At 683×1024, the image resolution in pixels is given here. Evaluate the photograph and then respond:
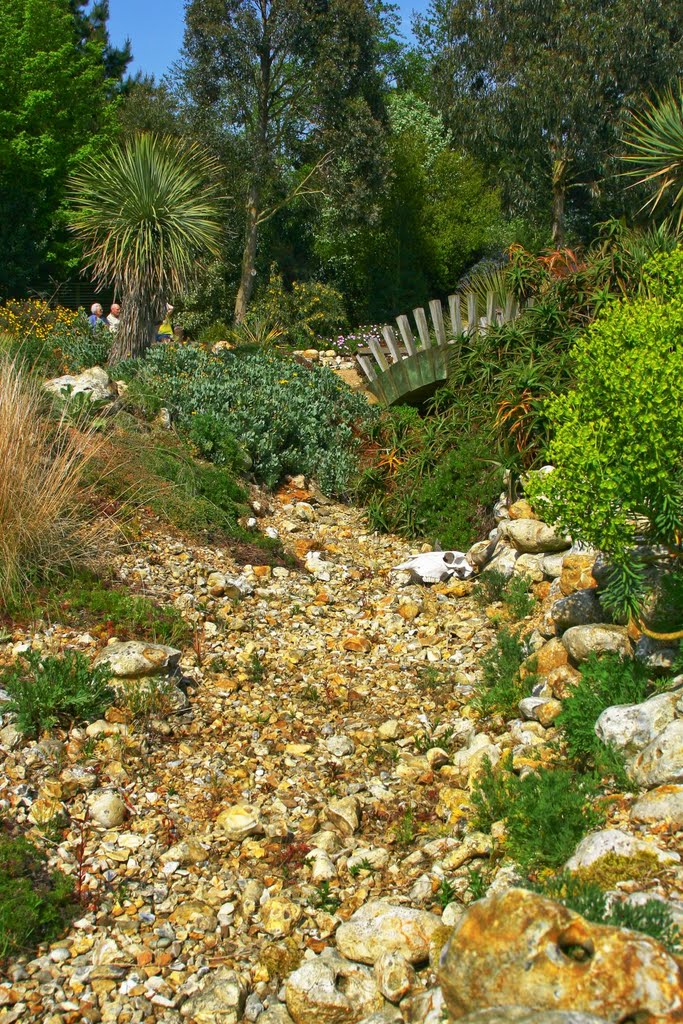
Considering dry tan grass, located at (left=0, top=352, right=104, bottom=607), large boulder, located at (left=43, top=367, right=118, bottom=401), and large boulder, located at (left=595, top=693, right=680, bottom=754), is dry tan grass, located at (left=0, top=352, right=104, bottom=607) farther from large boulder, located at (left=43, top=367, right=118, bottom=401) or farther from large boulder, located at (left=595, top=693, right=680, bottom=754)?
large boulder, located at (left=595, top=693, right=680, bottom=754)

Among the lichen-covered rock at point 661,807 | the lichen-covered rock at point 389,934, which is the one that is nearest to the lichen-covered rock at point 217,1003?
the lichen-covered rock at point 389,934

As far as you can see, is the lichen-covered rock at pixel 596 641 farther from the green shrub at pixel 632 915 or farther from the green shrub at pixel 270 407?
the green shrub at pixel 270 407

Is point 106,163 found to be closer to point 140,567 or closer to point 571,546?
point 140,567

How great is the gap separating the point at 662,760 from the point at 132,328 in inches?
330

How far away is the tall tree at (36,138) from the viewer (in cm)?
2414

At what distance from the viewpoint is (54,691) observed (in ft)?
16.1

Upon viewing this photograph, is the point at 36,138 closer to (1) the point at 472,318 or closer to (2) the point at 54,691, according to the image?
(1) the point at 472,318

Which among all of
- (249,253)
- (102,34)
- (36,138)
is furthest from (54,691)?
Result: (102,34)

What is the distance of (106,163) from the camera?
11.6m

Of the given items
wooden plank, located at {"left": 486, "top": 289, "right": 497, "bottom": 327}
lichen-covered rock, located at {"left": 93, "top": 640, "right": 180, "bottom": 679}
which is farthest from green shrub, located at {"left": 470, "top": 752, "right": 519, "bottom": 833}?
wooden plank, located at {"left": 486, "top": 289, "right": 497, "bottom": 327}

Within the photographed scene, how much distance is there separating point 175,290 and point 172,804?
25.2ft

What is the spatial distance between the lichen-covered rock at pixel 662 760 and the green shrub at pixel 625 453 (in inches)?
26.6

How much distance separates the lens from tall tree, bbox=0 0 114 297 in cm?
2414

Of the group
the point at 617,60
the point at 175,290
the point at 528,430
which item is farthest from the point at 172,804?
the point at 617,60
